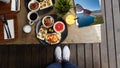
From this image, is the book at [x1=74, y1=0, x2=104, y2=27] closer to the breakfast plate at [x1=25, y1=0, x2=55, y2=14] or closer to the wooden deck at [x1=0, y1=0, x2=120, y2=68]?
the breakfast plate at [x1=25, y1=0, x2=55, y2=14]

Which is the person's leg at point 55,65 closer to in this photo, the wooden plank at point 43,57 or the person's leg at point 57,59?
the person's leg at point 57,59

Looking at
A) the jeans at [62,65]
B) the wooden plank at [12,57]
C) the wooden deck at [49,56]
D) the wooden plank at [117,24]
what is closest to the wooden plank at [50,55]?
the wooden deck at [49,56]

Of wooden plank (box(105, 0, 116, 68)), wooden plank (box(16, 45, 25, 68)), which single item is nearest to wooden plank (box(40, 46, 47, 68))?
wooden plank (box(16, 45, 25, 68))

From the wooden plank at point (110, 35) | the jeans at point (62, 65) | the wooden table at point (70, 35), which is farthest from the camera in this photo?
the wooden plank at point (110, 35)

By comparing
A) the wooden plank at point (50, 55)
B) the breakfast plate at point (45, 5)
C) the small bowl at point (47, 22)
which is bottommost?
the wooden plank at point (50, 55)

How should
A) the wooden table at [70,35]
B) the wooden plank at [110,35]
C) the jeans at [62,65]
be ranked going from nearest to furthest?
the wooden table at [70,35] → the jeans at [62,65] → the wooden plank at [110,35]

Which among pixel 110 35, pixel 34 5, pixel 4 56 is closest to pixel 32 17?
pixel 34 5

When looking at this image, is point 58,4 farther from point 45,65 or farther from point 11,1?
point 45,65
